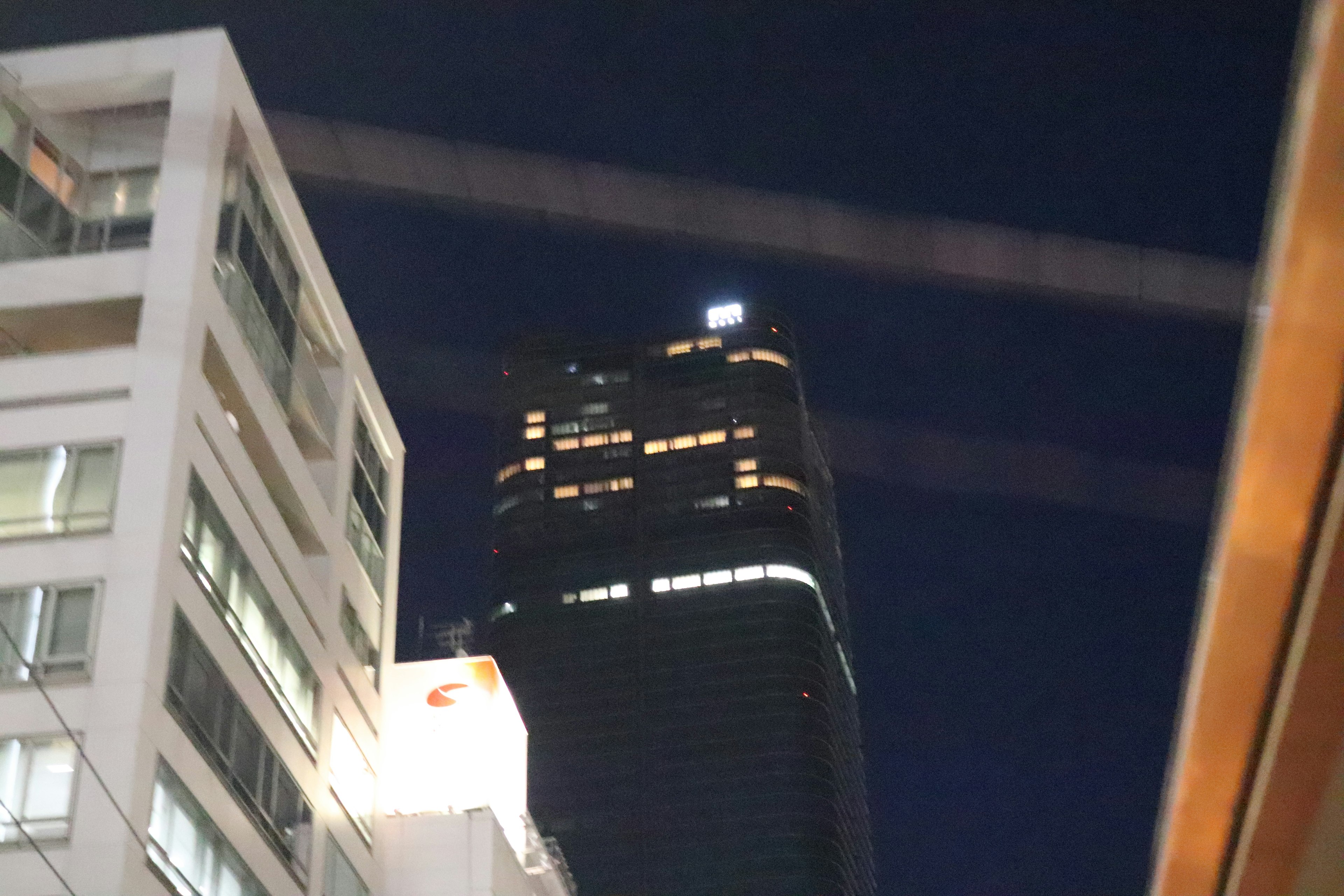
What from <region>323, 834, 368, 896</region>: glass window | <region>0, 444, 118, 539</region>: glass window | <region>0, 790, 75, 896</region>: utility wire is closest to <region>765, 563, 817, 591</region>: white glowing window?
<region>323, 834, 368, 896</region>: glass window

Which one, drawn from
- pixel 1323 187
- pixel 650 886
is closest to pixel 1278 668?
pixel 1323 187

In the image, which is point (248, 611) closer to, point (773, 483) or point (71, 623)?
point (71, 623)

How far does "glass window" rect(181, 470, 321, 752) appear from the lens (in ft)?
89.5

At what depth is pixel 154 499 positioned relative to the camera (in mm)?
25781

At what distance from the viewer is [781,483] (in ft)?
613

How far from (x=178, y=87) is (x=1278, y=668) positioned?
27.2 m

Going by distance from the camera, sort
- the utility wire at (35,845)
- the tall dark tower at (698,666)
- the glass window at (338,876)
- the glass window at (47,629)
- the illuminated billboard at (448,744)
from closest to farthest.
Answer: the utility wire at (35,845)
the glass window at (47,629)
the glass window at (338,876)
the illuminated billboard at (448,744)
the tall dark tower at (698,666)

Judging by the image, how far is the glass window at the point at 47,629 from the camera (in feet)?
79.9

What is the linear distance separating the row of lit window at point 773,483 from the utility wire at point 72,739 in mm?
163302

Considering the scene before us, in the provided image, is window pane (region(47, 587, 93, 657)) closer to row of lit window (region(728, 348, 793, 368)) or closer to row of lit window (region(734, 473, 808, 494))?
row of lit window (region(734, 473, 808, 494))

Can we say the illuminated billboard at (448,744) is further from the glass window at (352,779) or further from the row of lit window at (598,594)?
the row of lit window at (598,594)

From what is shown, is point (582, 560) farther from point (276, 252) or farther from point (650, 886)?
point (276, 252)

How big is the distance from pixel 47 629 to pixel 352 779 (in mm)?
11508

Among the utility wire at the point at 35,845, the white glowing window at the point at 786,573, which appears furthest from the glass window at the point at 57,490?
Result: the white glowing window at the point at 786,573
